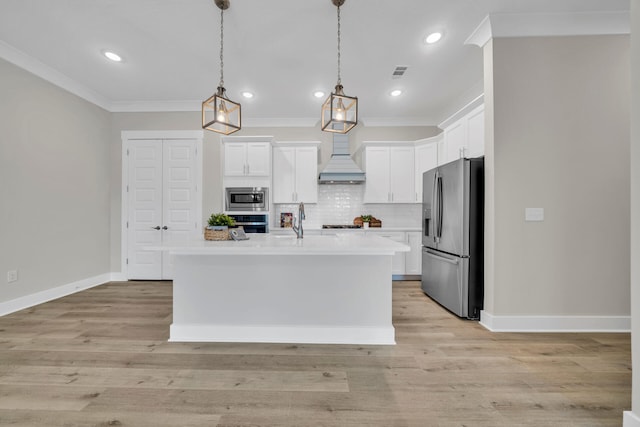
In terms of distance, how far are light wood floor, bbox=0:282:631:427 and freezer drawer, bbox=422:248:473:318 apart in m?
0.32

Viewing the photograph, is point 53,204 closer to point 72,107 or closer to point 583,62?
point 72,107

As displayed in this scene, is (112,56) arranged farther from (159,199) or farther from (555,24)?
(555,24)

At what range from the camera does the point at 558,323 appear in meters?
2.84

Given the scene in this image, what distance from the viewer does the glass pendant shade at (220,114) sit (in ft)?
7.61

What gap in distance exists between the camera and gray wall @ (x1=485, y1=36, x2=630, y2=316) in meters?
2.81

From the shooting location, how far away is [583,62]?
285cm

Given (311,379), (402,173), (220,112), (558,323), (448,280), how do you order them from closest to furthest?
(311,379), (220,112), (558,323), (448,280), (402,173)

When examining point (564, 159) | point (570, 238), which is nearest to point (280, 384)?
point (570, 238)

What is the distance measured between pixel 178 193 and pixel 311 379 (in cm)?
407

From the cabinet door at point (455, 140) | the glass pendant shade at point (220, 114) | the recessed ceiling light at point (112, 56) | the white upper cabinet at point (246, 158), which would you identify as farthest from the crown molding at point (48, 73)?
the cabinet door at point (455, 140)

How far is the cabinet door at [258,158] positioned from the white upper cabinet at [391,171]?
1760mm

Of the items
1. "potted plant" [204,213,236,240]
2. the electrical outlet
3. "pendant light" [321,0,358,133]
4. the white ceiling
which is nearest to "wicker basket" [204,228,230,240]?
"potted plant" [204,213,236,240]

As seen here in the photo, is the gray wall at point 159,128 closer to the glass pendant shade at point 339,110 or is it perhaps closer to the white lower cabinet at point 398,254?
the white lower cabinet at point 398,254

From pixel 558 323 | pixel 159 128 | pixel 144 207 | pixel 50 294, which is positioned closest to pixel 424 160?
pixel 558 323
